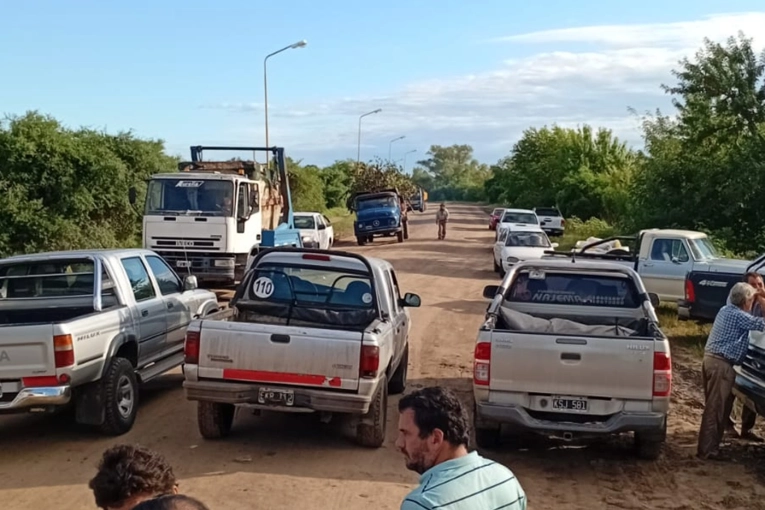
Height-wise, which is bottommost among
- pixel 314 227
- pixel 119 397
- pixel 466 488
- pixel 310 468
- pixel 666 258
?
pixel 310 468

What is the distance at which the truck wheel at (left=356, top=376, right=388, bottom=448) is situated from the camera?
8227 millimetres

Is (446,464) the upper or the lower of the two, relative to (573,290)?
upper

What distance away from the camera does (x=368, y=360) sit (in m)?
7.85

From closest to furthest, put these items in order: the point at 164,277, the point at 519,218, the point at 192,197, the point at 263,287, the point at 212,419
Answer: the point at 212,419 → the point at 263,287 → the point at 164,277 → the point at 192,197 → the point at 519,218

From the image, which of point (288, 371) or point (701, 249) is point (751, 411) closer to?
point (288, 371)

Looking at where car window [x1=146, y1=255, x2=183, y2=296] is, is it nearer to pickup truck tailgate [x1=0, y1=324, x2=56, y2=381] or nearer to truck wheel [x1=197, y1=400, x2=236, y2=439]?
truck wheel [x1=197, y1=400, x2=236, y2=439]

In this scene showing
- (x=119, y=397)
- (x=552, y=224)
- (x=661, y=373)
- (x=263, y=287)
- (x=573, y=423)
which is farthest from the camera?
(x=552, y=224)

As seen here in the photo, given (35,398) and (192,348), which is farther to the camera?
(192,348)

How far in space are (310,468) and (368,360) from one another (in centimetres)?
105

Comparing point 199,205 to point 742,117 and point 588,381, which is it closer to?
point 588,381

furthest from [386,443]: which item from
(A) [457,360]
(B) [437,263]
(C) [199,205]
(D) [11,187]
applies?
(B) [437,263]

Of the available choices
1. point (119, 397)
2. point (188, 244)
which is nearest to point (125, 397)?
point (119, 397)

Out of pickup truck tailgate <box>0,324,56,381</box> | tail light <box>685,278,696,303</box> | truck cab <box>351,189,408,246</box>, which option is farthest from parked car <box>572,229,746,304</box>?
truck cab <box>351,189,408,246</box>

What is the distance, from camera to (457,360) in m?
13.2
